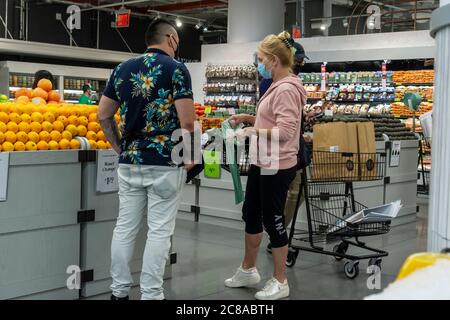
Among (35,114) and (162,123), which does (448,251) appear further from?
(35,114)

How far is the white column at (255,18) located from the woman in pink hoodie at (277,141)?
9455 mm

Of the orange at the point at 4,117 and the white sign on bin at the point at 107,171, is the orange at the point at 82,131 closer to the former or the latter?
the white sign on bin at the point at 107,171

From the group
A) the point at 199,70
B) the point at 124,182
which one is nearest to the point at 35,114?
the point at 124,182

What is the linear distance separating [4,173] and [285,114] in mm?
1671

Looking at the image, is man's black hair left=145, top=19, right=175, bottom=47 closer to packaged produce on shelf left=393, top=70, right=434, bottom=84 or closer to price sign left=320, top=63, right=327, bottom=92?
packaged produce on shelf left=393, top=70, right=434, bottom=84

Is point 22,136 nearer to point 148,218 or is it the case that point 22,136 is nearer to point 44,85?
point 148,218

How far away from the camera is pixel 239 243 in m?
5.93

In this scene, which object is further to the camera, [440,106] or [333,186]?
[333,186]

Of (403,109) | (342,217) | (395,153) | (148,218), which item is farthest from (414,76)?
(148,218)

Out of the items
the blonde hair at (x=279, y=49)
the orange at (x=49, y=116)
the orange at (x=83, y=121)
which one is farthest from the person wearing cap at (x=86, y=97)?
the blonde hair at (x=279, y=49)

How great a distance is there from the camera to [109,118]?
364 cm

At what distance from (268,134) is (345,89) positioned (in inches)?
361

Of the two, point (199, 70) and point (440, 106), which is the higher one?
point (199, 70)

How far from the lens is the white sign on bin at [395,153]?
718cm
